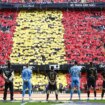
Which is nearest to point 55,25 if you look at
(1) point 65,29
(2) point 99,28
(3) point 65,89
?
(1) point 65,29

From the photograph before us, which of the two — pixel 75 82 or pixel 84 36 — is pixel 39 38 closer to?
pixel 84 36

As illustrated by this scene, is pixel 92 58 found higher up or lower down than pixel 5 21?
lower down

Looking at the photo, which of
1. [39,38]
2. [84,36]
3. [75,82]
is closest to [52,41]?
[39,38]

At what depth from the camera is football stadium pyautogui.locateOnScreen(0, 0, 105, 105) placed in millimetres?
35000

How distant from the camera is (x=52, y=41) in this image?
40219 mm

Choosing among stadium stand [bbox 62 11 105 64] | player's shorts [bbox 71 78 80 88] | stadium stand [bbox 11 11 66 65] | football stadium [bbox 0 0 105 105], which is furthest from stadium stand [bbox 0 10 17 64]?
player's shorts [bbox 71 78 80 88]

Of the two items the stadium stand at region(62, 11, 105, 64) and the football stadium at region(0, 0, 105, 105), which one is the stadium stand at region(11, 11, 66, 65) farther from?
the stadium stand at region(62, 11, 105, 64)

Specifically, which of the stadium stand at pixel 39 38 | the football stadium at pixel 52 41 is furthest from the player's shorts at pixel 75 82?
the stadium stand at pixel 39 38

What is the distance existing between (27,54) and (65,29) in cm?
556

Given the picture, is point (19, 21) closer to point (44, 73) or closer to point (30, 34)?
point (30, 34)

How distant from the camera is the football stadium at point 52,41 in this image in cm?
3500

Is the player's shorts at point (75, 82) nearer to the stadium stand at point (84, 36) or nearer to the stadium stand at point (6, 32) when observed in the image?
the stadium stand at point (84, 36)

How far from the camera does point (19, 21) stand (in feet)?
143

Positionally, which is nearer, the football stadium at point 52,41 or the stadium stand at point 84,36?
the football stadium at point 52,41
